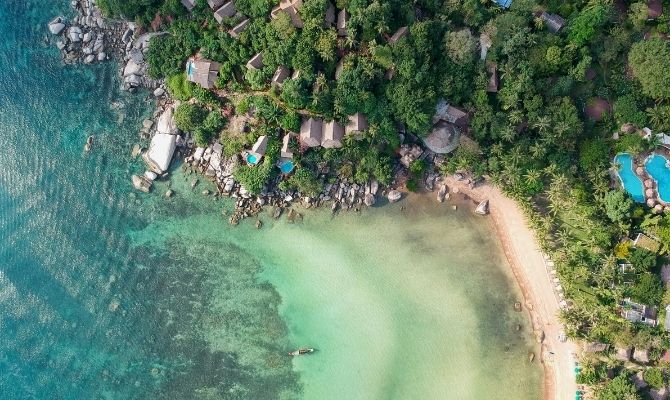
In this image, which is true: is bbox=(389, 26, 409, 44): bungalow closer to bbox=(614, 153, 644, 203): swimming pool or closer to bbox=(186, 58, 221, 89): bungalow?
bbox=(186, 58, 221, 89): bungalow

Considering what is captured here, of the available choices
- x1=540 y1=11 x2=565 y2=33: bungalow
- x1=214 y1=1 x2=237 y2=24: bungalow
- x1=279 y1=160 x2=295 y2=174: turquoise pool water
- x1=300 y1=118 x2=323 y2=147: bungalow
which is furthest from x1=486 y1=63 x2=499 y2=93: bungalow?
x1=214 y1=1 x2=237 y2=24: bungalow

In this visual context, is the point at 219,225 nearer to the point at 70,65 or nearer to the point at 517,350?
the point at 70,65

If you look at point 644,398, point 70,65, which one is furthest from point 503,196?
point 70,65

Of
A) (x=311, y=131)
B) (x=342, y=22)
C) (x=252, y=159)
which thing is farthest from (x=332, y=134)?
(x=342, y=22)

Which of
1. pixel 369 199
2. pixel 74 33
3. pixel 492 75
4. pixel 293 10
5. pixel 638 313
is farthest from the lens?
pixel 74 33

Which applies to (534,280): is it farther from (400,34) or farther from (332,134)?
(400,34)

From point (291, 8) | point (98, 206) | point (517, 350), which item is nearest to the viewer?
point (291, 8)
